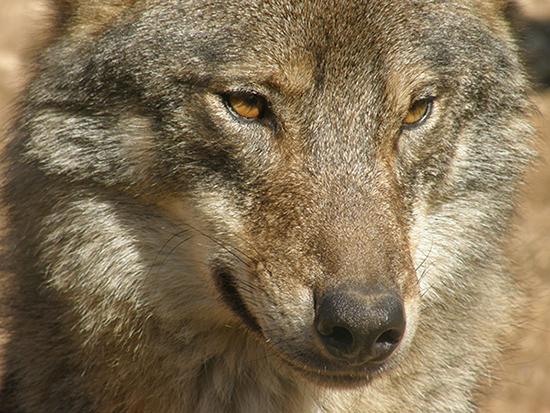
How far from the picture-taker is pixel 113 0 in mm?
4059

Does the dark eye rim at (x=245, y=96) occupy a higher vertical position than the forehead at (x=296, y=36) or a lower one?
lower

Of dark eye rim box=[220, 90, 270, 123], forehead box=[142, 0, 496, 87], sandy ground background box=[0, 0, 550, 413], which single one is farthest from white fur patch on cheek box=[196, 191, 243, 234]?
sandy ground background box=[0, 0, 550, 413]

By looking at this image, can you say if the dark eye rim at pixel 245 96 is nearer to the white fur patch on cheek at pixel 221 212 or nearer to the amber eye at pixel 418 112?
the white fur patch on cheek at pixel 221 212

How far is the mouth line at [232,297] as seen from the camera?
3844mm

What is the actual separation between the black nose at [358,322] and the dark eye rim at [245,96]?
68 centimetres

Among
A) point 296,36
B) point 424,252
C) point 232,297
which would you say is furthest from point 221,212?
point 424,252

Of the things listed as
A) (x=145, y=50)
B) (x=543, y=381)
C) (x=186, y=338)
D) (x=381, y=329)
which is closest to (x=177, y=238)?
(x=186, y=338)

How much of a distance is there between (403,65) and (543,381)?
3347 mm

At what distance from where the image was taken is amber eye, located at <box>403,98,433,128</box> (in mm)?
3941

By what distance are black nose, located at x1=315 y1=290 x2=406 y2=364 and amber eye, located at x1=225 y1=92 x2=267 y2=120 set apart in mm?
689

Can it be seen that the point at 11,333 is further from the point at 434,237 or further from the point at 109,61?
the point at 434,237

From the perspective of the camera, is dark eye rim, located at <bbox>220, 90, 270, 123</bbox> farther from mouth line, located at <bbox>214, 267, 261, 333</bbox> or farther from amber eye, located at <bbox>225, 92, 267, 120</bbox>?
mouth line, located at <bbox>214, 267, 261, 333</bbox>

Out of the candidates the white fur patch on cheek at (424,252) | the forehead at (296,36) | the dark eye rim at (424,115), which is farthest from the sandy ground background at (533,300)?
the forehead at (296,36)

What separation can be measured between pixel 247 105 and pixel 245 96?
0.03 meters
